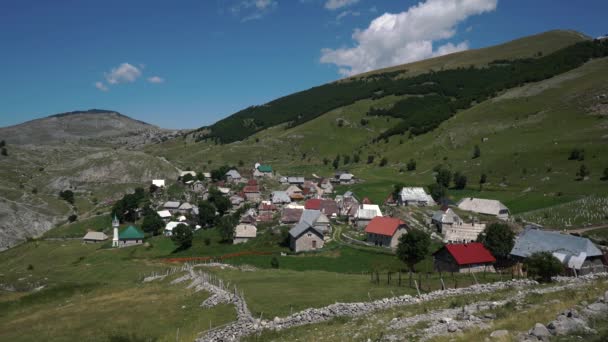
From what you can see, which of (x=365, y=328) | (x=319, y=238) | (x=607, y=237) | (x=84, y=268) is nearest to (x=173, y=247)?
(x=84, y=268)

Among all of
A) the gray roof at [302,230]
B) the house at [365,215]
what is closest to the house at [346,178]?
the house at [365,215]

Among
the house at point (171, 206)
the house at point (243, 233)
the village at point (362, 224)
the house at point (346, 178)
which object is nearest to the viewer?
the village at point (362, 224)

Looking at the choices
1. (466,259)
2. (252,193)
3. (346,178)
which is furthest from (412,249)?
(346,178)

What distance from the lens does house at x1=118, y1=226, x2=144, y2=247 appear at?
115 metres

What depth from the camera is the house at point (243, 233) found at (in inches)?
3854

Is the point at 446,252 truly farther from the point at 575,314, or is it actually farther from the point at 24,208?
the point at 24,208

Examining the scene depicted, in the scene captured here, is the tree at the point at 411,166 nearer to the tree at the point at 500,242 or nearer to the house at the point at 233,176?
the house at the point at 233,176

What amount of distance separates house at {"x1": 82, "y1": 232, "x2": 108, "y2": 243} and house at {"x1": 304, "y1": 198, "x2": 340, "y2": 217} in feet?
208

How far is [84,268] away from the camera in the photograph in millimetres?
80938

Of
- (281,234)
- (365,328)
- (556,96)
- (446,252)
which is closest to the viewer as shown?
(365,328)

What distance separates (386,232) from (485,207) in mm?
37959

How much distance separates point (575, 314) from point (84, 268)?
84484mm

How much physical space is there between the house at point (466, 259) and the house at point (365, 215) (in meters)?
39.1

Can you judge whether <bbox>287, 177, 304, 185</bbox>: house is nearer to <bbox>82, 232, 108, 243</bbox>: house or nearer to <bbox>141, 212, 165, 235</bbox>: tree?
<bbox>141, 212, 165, 235</bbox>: tree
